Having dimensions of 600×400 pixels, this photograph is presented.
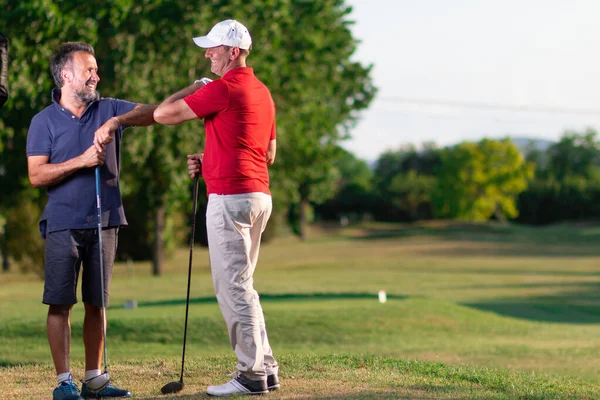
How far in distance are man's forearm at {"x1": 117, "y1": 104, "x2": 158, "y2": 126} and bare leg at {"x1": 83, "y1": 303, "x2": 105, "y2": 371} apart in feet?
4.09

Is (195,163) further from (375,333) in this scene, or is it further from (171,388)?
(375,333)

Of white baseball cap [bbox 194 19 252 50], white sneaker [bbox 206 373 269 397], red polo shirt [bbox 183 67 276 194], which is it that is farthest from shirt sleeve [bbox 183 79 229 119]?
white sneaker [bbox 206 373 269 397]

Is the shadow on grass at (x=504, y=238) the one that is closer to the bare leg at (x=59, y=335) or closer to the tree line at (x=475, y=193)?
the tree line at (x=475, y=193)

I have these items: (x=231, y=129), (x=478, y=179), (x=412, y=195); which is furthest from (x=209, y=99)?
(x=478, y=179)

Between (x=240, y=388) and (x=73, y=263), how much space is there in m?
1.34

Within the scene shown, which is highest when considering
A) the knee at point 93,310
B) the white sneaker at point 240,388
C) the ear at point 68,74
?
the ear at point 68,74

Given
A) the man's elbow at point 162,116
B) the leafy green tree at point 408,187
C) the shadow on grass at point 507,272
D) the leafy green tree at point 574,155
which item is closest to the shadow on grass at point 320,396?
the man's elbow at point 162,116

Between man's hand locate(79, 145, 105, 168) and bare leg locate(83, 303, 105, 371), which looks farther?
bare leg locate(83, 303, 105, 371)

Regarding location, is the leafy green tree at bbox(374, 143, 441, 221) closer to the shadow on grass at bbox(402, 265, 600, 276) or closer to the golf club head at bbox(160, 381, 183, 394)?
the shadow on grass at bbox(402, 265, 600, 276)

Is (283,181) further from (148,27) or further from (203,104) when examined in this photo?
(203,104)

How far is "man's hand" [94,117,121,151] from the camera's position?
5973mm

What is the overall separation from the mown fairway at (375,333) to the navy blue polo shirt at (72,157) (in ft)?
3.99

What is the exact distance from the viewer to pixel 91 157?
6051mm

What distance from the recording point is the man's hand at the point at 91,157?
605 cm
